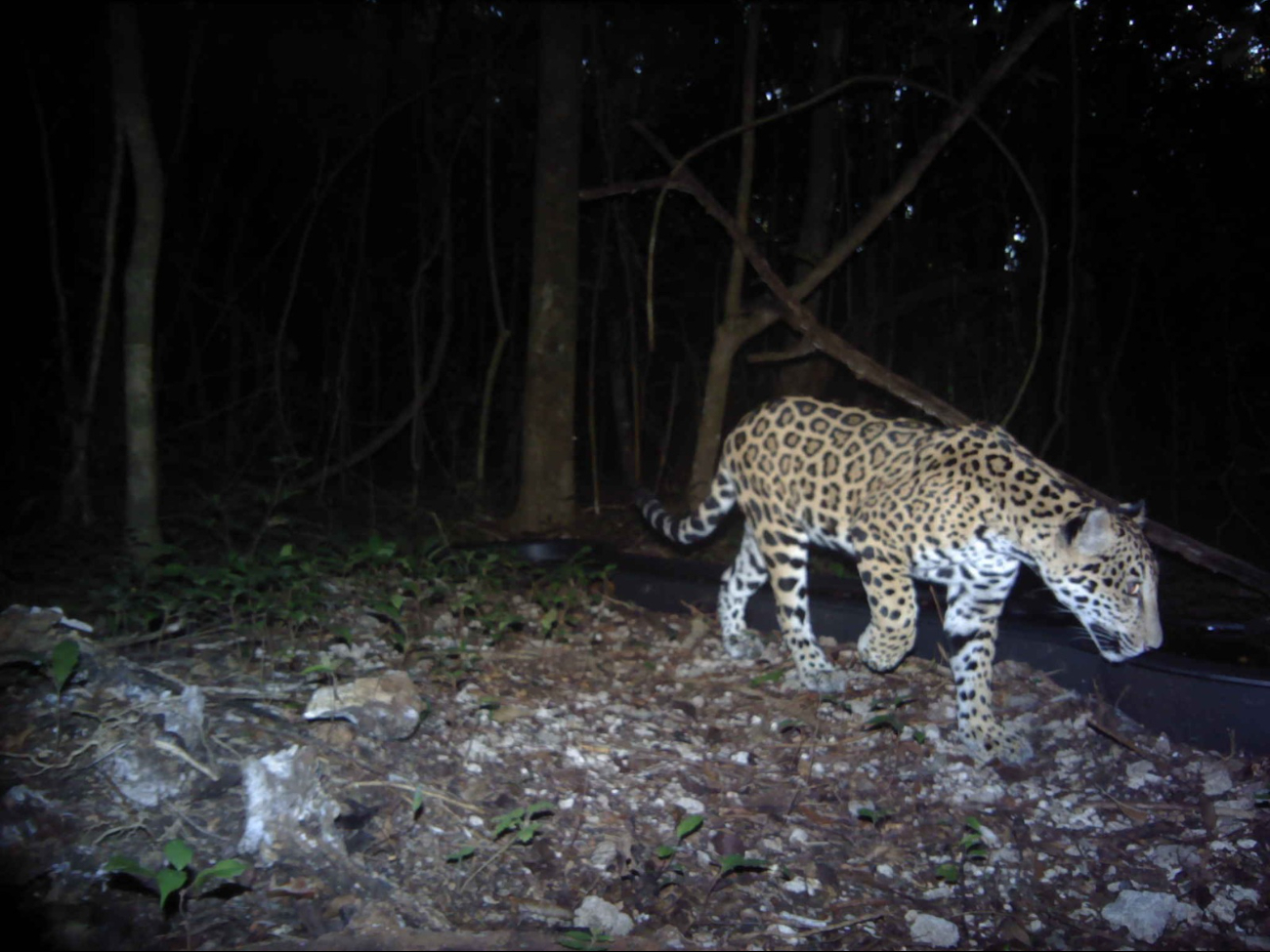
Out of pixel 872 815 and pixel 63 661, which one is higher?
pixel 63 661

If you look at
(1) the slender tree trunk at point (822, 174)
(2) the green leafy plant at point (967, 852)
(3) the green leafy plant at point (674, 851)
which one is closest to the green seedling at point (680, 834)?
(3) the green leafy plant at point (674, 851)

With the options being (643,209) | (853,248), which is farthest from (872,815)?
(643,209)

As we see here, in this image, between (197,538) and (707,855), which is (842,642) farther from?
(197,538)

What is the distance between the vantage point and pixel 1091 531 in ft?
13.2

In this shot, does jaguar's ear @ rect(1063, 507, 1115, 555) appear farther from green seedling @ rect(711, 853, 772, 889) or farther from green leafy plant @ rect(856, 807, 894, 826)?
green seedling @ rect(711, 853, 772, 889)

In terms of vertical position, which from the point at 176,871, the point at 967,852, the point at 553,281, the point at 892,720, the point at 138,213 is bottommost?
the point at 967,852

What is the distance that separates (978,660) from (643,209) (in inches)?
288

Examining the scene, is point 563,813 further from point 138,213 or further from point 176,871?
point 138,213

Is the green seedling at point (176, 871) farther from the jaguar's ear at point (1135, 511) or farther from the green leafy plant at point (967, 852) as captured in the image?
the jaguar's ear at point (1135, 511)

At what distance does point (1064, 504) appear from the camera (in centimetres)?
424

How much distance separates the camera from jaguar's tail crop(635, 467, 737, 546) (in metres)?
5.73

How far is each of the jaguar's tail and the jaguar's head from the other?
200 cm

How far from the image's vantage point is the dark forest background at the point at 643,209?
836 centimetres

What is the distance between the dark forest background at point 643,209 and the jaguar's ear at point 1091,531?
3060mm
